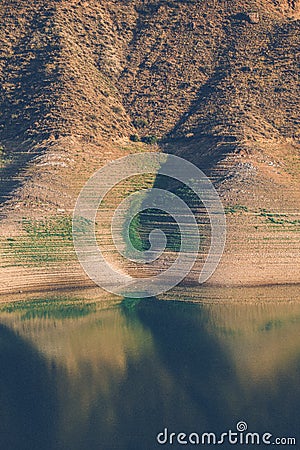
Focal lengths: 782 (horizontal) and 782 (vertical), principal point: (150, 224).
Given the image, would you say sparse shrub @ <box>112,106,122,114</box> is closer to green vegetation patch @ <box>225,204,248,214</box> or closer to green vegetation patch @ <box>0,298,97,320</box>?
green vegetation patch @ <box>225,204,248,214</box>

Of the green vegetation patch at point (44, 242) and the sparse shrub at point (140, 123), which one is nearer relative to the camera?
the green vegetation patch at point (44, 242)

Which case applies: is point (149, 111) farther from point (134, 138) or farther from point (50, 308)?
point (50, 308)

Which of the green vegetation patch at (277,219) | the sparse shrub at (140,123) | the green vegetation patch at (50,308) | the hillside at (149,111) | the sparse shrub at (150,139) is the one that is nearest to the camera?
the green vegetation patch at (50,308)

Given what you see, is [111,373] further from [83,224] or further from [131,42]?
[131,42]

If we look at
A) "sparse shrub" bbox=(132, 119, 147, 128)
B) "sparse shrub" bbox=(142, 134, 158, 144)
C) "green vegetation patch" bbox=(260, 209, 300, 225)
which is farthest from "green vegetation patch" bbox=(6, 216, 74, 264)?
"sparse shrub" bbox=(132, 119, 147, 128)

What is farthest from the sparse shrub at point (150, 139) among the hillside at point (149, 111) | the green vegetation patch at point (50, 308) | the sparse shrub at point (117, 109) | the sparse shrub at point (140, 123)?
the green vegetation patch at point (50, 308)

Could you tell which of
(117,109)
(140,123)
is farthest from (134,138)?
(117,109)

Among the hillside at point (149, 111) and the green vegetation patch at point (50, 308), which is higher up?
the hillside at point (149, 111)

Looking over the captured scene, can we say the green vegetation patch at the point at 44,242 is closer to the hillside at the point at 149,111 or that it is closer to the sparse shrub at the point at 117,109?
the hillside at the point at 149,111

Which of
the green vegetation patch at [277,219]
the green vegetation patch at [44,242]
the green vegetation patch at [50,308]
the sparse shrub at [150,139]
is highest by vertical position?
the sparse shrub at [150,139]
